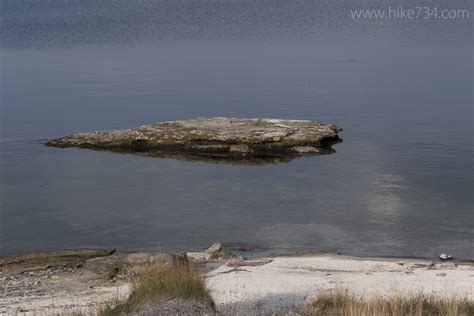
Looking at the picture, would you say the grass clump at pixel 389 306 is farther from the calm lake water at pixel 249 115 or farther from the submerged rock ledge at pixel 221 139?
the submerged rock ledge at pixel 221 139

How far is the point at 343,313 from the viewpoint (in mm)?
11695

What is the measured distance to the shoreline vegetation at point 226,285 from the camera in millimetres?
11820

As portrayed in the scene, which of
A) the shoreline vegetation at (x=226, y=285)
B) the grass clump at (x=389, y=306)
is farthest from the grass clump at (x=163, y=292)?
the grass clump at (x=389, y=306)

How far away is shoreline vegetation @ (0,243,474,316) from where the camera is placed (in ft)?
38.8

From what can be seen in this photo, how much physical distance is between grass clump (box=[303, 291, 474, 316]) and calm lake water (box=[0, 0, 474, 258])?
343 inches

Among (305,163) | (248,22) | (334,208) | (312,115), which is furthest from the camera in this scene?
(248,22)

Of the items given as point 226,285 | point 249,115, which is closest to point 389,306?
point 226,285

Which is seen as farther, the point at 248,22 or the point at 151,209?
the point at 248,22

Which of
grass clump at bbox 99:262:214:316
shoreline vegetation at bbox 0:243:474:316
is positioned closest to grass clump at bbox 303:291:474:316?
shoreline vegetation at bbox 0:243:474:316

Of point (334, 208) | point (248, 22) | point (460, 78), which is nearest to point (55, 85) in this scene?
point (460, 78)

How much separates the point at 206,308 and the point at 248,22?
71021 millimetres

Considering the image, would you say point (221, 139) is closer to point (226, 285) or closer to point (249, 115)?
point (249, 115)

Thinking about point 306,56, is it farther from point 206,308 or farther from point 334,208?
point 206,308

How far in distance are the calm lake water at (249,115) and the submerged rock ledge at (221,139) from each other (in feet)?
2.99
